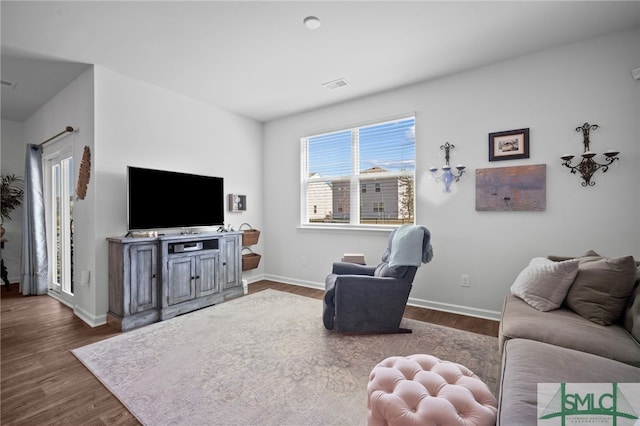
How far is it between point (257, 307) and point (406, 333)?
1717 mm

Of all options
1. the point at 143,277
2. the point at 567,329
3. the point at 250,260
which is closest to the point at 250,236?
the point at 250,260

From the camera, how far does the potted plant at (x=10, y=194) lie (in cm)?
439

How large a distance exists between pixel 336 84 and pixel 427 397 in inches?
129

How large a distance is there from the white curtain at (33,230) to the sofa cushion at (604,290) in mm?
5998

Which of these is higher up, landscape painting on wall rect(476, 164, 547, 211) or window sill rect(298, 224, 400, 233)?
landscape painting on wall rect(476, 164, 547, 211)

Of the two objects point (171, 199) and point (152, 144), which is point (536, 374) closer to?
point (171, 199)

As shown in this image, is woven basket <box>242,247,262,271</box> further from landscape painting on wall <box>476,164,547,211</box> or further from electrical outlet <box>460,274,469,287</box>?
landscape painting on wall <box>476,164,547,211</box>

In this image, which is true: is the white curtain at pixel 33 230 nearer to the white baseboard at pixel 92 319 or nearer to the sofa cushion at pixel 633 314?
the white baseboard at pixel 92 319

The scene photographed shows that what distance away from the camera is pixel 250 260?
443 centimetres

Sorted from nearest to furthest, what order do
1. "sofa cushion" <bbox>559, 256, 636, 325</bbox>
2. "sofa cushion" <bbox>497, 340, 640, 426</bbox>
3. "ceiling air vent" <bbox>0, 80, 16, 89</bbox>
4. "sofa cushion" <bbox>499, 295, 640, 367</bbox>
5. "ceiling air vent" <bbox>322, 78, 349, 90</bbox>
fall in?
"sofa cushion" <bbox>497, 340, 640, 426</bbox>, "sofa cushion" <bbox>499, 295, 640, 367</bbox>, "sofa cushion" <bbox>559, 256, 636, 325</bbox>, "ceiling air vent" <bbox>0, 80, 16, 89</bbox>, "ceiling air vent" <bbox>322, 78, 349, 90</bbox>

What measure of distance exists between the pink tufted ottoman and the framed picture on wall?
7.83 ft

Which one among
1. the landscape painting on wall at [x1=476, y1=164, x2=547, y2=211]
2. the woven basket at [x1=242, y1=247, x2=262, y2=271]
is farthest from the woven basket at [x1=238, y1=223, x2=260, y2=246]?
the landscape painting on wall at [x1=476, y1=164, x2=547, y2=211]

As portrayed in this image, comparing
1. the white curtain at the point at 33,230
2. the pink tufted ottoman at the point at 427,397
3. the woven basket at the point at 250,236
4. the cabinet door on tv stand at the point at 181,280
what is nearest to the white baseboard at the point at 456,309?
the pink tufted ottoman at the point at 427,397

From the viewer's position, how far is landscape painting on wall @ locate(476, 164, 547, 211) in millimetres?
→ 2748
